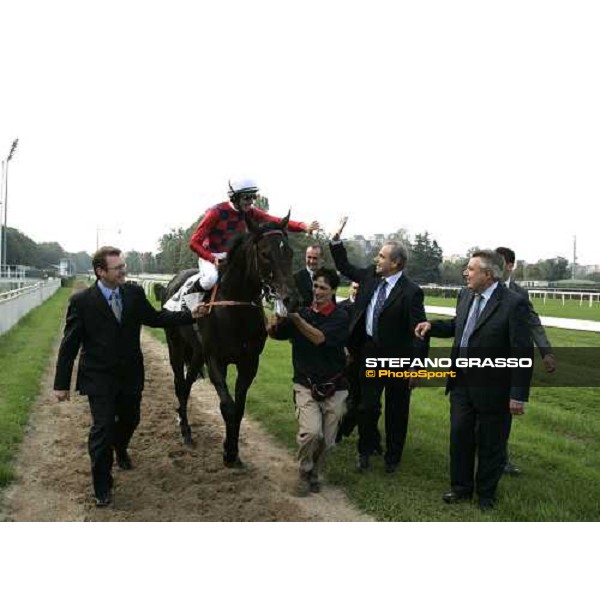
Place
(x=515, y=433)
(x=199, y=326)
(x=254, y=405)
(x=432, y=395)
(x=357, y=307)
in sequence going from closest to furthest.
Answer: (x=357, y=307) → (x=199, y=326) → (x=515, y=433) → (x=254, y=405) → (x=432, y=395)

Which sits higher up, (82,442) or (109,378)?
(109,378)

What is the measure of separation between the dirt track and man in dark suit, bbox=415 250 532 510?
3.10ft

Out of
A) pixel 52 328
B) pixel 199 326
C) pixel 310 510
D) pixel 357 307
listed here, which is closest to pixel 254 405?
pixel 199 326

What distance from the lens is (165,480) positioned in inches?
209

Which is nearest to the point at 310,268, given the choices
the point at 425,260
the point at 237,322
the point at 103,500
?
the point at 237,322

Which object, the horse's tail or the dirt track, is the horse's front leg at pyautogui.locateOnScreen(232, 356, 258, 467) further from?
the horse's tail

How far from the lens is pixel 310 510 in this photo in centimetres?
462

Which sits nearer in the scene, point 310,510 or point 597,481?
point 310,510

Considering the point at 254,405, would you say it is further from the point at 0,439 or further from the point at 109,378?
the point at 109,378

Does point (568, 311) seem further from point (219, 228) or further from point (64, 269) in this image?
point (64, 269)

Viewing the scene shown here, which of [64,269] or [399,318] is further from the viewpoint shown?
[64,269]

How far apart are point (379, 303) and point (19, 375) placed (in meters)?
6.97

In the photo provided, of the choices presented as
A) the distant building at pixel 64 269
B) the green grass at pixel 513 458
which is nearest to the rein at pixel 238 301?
the green grass at pixel 513 458

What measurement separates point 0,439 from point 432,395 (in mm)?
6048
